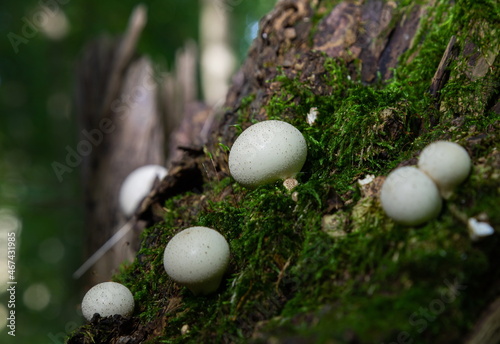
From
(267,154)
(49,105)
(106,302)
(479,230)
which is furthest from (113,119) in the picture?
(49,105)

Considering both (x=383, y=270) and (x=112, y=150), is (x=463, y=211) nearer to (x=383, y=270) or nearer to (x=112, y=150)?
(x=383, y=270)

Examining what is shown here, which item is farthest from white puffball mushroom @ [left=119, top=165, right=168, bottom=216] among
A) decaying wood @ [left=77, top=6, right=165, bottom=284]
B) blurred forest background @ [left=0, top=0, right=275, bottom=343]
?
blurred forest background @ [left=0, top=0, right=275, bottom=343]

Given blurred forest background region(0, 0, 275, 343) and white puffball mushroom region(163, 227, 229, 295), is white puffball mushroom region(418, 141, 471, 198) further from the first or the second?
blurred forest background region(0, 0, 275, 343)

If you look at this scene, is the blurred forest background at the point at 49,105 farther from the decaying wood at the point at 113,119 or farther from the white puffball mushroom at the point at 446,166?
the white puffball mushroom at the point at 446,166

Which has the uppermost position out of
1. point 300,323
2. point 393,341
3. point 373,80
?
point 373,80

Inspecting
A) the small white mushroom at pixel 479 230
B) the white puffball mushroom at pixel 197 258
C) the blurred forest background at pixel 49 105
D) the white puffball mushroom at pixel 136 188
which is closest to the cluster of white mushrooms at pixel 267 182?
the white puffball mushroom at pixel 197 258

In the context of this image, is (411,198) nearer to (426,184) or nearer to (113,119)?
(426,184)

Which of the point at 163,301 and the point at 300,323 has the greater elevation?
the point at 163,301

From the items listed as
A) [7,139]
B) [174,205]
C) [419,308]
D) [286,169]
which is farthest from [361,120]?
[7,139]
